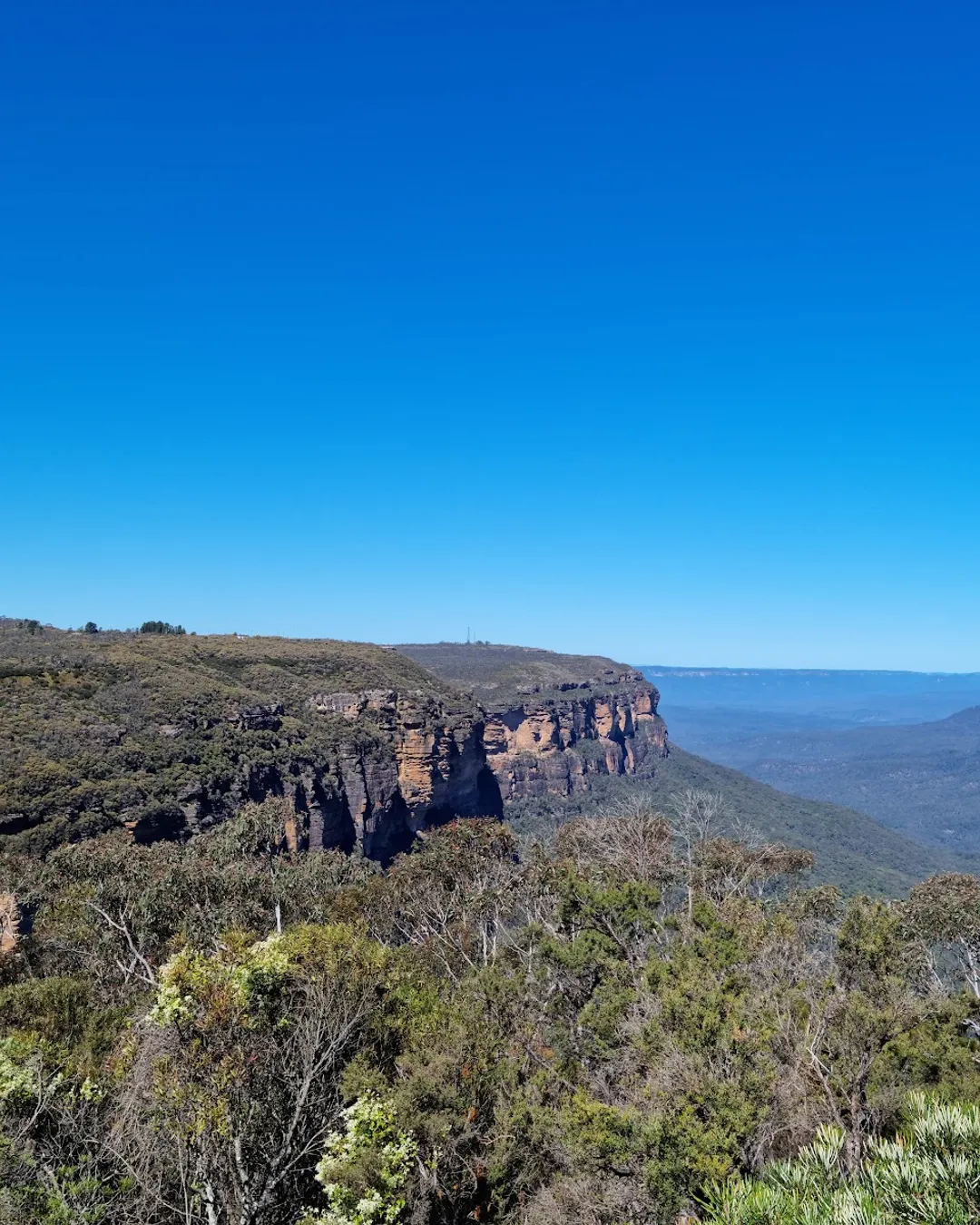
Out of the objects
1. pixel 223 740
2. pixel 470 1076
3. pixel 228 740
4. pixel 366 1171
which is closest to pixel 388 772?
pixel 228 740

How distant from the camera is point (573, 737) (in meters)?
156

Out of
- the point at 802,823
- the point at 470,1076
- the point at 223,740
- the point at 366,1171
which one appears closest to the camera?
the point at 366,1171

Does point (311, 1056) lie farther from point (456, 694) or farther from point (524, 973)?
point (456, 694)

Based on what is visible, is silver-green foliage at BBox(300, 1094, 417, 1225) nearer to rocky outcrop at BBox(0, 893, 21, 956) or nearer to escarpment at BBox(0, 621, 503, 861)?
rocky outcrop at BBox(0, 893, 21, 956)

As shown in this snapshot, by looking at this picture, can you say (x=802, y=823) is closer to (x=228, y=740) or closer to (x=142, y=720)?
(x=228, y=740)

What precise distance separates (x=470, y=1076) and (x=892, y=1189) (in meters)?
7.47

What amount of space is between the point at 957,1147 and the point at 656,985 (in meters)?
8.59

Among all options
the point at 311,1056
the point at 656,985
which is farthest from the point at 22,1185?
the point at 656,985

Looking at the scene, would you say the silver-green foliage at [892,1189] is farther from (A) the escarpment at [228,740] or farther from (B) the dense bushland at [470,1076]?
(A) the escarpment at [228,740]

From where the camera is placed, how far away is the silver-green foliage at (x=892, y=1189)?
7.81 metres

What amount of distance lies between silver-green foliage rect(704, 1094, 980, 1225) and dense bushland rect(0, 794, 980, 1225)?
0.37 ft

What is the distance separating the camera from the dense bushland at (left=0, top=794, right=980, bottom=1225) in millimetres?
10742

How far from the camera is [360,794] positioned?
80688 millimetres

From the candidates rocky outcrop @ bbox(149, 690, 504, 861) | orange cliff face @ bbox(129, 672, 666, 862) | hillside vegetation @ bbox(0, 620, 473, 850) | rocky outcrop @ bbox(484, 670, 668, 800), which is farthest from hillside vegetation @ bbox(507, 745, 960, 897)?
hillside vegetation @ bbox(0, 620, 473, 850)
